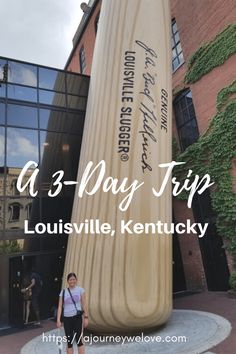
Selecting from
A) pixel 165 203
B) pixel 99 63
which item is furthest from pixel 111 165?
pixel 99 63

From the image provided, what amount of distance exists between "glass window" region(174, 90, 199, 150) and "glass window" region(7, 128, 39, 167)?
6.20 m

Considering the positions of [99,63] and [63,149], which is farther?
[63,149]

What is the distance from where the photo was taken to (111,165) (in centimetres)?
765

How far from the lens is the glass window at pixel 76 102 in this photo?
13.0 metres

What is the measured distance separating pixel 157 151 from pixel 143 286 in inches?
123

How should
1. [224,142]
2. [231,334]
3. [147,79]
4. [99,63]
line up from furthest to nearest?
[224,142]
[99,63]
[147,79]
[231,334]

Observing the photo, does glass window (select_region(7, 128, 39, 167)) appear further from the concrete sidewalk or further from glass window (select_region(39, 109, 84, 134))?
the concrete sidewalk

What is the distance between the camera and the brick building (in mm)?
11648

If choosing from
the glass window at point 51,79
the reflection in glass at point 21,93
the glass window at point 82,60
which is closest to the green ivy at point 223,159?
the glass window at point 51,79

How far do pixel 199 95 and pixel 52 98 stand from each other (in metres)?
5.72

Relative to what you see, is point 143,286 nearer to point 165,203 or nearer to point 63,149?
point 165,203

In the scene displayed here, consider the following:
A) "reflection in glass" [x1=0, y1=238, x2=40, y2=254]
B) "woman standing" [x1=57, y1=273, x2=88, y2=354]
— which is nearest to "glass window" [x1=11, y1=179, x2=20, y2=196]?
"reflection in glass" [x1=0, y1=238, x2=40, y2=254]

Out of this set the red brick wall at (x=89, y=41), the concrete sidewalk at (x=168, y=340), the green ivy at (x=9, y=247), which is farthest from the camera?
the red brick wall at (x=89, y=41)

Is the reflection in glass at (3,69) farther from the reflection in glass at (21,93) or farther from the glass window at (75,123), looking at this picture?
the glass window at (75,123)
